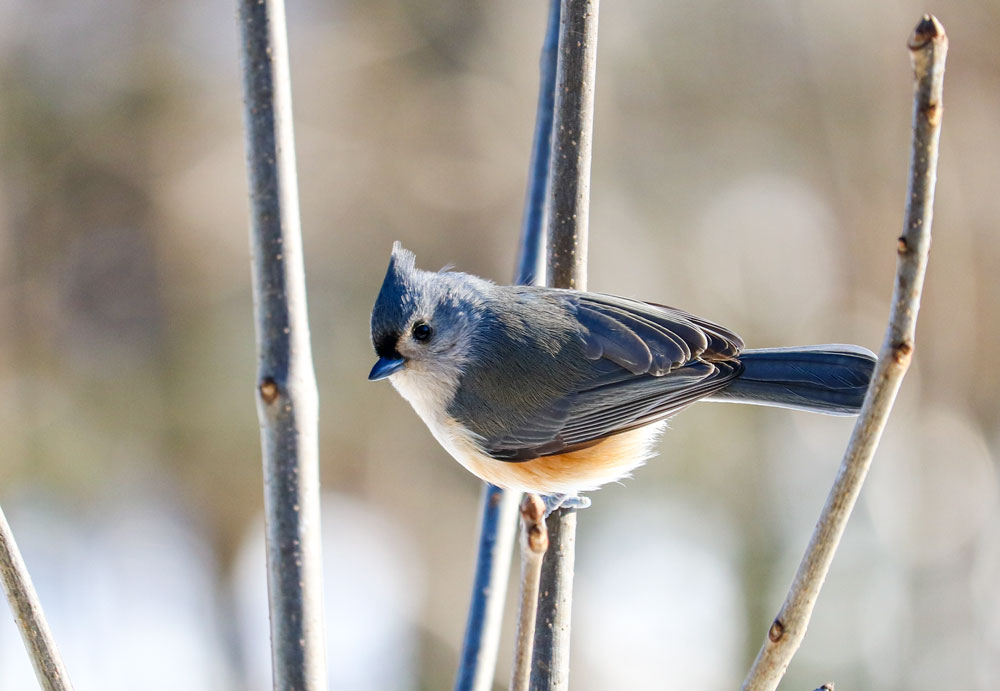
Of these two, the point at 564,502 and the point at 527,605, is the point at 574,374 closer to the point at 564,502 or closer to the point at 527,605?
the point at 564,502

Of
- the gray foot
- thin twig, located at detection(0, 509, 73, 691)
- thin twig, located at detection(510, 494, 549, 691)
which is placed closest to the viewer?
thin twig, located at detection(0, 509, 73, 691)

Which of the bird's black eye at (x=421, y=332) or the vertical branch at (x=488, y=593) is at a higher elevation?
the bird's black eye at (x=421, y=332)

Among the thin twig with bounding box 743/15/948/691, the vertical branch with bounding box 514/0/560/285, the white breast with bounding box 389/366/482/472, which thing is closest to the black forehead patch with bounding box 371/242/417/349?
the white breast with bounding box 389/366/482/472

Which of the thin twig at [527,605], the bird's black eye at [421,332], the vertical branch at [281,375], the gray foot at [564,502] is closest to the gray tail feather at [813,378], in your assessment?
the gray foot at [564,502]

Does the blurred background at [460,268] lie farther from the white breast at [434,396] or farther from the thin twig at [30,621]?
the thin twig at [30,621]

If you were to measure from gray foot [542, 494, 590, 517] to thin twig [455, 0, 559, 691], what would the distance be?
0.25ft

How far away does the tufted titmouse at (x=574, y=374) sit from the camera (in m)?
1.61

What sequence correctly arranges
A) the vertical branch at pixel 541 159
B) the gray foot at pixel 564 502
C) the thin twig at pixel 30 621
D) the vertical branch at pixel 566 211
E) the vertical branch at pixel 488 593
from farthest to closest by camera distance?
the vertical branch at pixel 541 159 < the gray foot at pixel 564 502 < the vertical branch at pixel 488 593 < the vertical branch at pixel 566 211 < the thin twig at pixel 30 621

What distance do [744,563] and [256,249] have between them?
4.74m

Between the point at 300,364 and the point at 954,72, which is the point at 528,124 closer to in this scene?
the point at 954,72

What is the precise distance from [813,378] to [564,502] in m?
0.51

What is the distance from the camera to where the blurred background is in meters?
4.34

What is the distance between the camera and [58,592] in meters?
4.02

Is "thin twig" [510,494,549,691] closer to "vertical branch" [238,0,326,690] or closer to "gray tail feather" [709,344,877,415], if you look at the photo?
"vertical branch" [238,0,326,690]
